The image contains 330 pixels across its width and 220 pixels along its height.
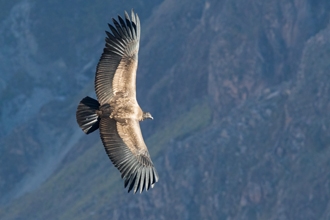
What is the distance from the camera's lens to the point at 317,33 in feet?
637

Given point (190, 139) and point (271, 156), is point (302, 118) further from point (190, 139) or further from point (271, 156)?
point (190, 139)

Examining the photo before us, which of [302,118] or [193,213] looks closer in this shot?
[302,118]

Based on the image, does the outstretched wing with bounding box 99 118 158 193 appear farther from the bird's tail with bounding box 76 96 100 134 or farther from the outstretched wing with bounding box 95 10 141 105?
the outstretched wing with bounding box 95 10 141 105

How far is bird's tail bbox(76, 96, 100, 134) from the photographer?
153ft

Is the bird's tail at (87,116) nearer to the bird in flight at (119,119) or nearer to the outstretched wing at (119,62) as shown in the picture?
the bird in flight at (119,119)

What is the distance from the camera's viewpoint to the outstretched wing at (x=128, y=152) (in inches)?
1821

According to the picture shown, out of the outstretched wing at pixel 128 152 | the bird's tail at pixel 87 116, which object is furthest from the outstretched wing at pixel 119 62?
the outstretched wing at pixel 128 152

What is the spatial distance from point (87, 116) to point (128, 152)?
1.71m

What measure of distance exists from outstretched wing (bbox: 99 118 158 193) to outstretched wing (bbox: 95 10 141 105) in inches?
35.2

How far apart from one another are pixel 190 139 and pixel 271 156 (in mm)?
13311

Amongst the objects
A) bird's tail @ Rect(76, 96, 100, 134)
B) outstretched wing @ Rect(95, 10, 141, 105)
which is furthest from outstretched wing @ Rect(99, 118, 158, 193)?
outstretched wing @ Rect(95, 10, 141, 105)

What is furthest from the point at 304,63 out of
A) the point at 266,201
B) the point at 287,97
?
the point at 266,201

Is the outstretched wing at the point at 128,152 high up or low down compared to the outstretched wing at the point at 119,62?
down

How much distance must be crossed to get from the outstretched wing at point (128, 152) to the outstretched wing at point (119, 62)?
0.89m
